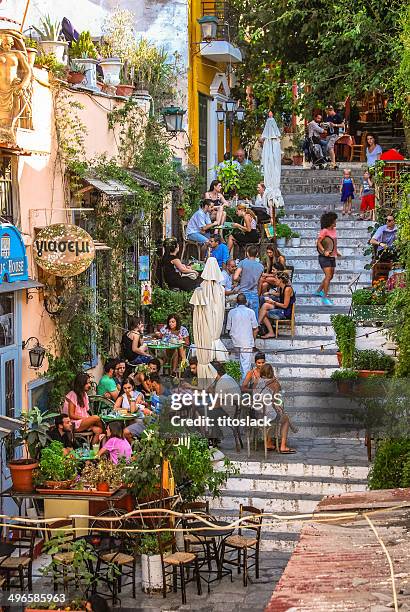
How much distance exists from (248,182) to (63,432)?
12577 millimetres

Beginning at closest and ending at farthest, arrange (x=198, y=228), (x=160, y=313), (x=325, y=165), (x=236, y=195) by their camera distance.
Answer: (x=160, y=313) → (x=198, y=228) → (x=236, y=195) → (x=325, y=165)

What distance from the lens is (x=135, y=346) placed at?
18.8 m

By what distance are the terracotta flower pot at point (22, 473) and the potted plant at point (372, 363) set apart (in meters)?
5.36

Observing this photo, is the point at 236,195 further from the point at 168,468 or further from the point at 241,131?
the point at 168,468

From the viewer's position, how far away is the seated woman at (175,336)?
19188 mm

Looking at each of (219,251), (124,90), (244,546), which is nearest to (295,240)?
(219,251)

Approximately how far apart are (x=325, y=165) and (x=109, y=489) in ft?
56.7

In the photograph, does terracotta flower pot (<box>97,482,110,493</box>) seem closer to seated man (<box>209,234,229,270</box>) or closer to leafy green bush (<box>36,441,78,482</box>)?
leafy green bush (<box>36,441,78,482</box>)

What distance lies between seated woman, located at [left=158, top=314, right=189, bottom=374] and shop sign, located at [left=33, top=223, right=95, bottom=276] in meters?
3.76

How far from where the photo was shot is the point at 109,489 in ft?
46.6

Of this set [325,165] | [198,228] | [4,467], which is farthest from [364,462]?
[325,165]

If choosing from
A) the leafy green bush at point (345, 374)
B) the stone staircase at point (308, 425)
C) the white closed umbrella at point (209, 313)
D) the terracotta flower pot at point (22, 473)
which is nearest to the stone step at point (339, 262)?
the stone staircase at point (308, 425)

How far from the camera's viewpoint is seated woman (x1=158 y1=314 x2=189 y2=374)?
19188 mm

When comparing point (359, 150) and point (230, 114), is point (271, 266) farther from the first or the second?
point (359, 150)
